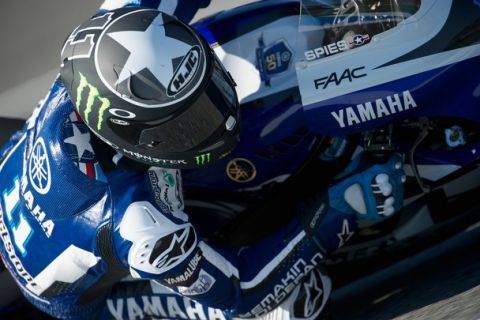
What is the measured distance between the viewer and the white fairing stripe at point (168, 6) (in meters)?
3.55

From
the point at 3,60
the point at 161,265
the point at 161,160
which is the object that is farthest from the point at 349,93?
the point at 3,60

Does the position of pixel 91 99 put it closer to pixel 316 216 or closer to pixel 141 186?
pixel 141 186

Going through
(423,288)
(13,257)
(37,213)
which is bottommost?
(423,288)

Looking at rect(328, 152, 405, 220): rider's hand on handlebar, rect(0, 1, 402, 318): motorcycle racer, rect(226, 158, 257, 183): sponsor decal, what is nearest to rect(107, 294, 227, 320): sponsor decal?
rect(0, 1, 402, 318): motorcycle racer

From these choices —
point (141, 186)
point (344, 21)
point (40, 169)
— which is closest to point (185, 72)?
point (141, 186)

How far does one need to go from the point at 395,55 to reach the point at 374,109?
0.21 metres

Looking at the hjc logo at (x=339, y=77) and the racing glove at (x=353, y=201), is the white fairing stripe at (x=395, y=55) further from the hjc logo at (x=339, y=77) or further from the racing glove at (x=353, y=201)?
the racing glove at (x=353, y=201)

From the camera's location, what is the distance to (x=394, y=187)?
3141mm

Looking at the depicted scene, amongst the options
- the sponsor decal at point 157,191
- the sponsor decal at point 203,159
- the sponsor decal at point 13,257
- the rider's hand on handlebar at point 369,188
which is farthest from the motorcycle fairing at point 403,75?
the sponsor decal at point 13,257

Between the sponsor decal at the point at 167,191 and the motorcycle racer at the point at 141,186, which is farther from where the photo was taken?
the sponsor decal at the point at 167,191

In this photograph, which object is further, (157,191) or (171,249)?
(157,191)

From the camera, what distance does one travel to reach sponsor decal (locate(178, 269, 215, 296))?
125 inches

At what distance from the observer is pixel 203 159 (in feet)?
10.2

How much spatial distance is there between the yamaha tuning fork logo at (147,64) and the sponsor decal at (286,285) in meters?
0.91
